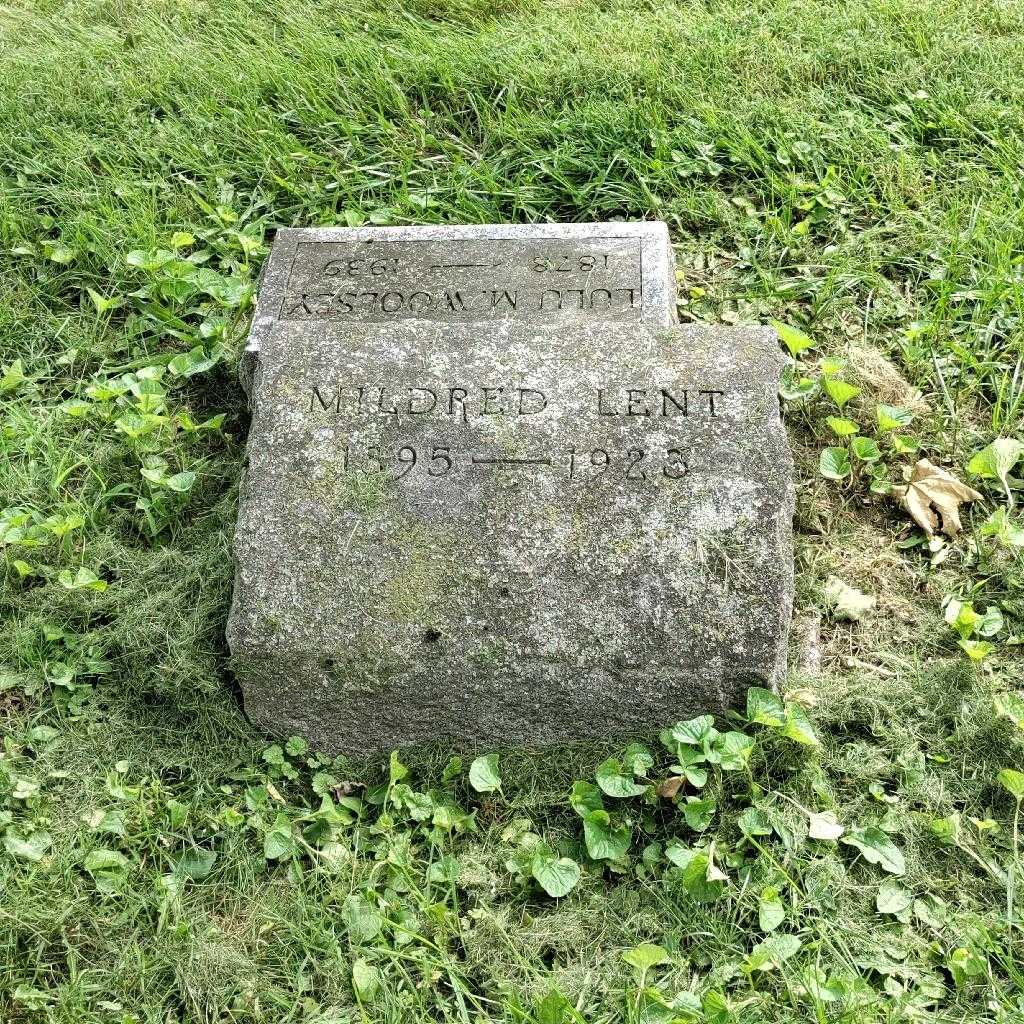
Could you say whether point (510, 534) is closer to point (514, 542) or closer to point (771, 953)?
A: point (514, 542)

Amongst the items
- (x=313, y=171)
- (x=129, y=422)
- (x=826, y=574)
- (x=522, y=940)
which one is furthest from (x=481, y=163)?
(x=522, y=940)

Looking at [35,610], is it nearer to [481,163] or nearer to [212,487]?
[212,487]

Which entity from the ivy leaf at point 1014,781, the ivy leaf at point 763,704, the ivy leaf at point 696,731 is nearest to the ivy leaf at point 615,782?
the ivy leaf at point 696,731

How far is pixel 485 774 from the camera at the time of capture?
254cm

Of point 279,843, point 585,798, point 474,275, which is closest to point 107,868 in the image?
point 279,843

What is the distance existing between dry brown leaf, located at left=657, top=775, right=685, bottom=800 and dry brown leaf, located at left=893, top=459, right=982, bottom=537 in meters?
1.13

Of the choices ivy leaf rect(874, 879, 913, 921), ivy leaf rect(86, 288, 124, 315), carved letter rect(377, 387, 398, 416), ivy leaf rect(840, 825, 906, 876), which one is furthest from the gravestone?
ivy leaf rect(86, 288, 124, 315)

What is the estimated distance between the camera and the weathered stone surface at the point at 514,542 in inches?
97.7

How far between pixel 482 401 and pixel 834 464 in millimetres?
1112

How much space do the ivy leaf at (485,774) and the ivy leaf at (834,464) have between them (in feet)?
4.29

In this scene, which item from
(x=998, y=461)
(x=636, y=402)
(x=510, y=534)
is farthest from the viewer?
(x=998, y=461)

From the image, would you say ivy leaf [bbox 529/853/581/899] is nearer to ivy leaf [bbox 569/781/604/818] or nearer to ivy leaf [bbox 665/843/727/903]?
ivy leaf [bbox 569/781/604/818]

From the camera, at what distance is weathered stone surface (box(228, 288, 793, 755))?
2482mm

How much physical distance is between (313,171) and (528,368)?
206 centimetres
